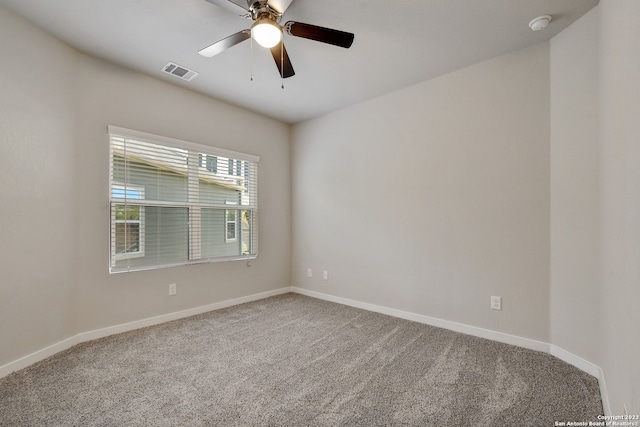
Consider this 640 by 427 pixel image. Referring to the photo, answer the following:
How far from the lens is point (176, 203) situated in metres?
3.19

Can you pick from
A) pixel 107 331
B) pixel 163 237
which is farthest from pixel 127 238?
pixel 107 331

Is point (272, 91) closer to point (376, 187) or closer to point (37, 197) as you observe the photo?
point (376, 187)

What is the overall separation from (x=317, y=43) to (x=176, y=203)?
225 cm

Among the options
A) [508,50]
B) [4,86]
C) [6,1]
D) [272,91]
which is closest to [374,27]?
[508,50]

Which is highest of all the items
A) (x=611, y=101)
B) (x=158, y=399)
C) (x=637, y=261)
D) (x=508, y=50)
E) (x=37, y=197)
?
(x=508, y=50)

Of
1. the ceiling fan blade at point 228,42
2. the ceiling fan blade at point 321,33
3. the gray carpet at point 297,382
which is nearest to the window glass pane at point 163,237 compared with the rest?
the gray carpet at point 297,382

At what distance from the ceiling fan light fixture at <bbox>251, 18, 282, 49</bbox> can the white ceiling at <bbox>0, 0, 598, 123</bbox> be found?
0.28 meters

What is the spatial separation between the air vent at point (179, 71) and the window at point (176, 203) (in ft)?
2.25

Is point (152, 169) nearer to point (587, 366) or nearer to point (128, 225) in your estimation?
point (128, 225)

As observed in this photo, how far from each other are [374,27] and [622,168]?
1850 mm

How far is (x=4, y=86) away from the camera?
2.05 metres

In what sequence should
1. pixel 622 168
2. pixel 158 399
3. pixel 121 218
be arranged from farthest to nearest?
pixel 121 218 → pixel 158 399 → pixel 622 168

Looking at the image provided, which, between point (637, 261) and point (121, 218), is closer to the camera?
point (637, 261)

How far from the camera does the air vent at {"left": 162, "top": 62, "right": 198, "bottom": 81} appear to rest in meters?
2.79
